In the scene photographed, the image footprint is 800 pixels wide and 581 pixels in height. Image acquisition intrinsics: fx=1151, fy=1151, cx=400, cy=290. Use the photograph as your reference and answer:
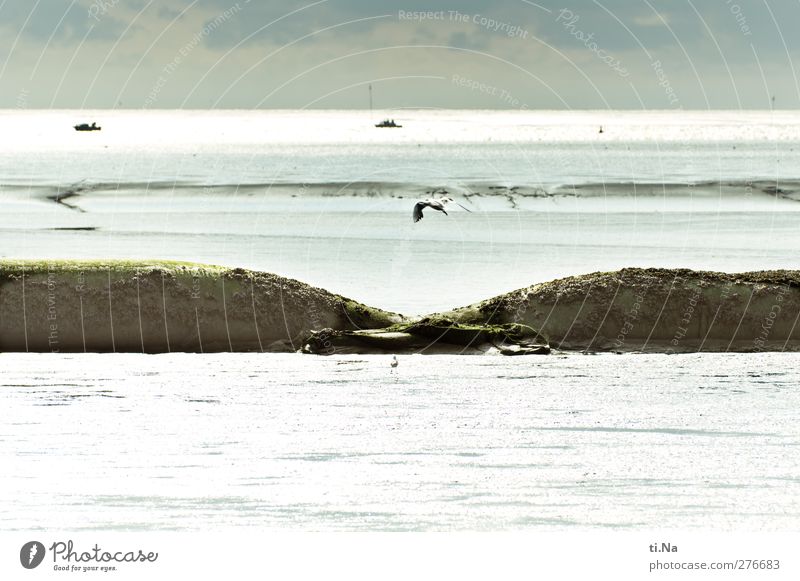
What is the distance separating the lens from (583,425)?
8391mm

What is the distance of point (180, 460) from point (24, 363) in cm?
289

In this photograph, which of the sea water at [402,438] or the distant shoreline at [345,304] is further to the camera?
the distant shoreline at [345,304]

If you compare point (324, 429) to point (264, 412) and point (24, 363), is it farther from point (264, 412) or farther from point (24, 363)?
point (24, 363)

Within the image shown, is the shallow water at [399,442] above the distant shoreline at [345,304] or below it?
below

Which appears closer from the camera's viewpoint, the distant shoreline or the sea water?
the sea water

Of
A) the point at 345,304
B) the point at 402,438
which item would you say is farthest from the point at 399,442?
the point at 345,304

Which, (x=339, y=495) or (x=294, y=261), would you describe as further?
(x=294, y=261)

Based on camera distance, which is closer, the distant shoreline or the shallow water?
the shallow water

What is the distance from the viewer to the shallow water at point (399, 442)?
6668mm

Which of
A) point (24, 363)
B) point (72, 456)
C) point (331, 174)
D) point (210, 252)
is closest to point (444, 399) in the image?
point (72, 456)

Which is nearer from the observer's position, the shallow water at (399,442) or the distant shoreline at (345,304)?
the shallow water at (399,442)

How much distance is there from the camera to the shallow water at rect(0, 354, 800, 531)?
6668 mm

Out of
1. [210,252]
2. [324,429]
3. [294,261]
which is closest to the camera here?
[324,429]

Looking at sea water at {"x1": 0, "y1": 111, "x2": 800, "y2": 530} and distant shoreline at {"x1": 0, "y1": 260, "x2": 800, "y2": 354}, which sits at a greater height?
distant shoreline at {"x1": 0, "y1": 260, "x2": 800, "y2": 354}
